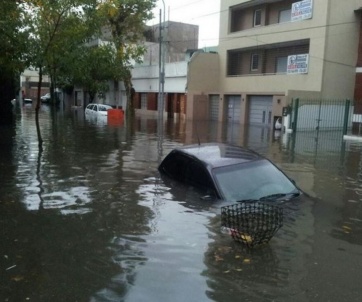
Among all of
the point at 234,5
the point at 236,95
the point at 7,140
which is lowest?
the point at 7,140

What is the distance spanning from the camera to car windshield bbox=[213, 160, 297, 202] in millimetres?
6910

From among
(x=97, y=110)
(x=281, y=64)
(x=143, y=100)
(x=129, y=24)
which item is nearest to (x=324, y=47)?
(x=281, y=64)

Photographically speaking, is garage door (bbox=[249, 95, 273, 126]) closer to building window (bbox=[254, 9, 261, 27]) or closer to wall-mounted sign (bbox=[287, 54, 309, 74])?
wall-mounted sign (bbox=[287, 54, 309, 74])

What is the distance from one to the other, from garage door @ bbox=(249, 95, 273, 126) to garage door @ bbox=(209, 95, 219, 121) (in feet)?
13.9

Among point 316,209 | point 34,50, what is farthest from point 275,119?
point 316,209

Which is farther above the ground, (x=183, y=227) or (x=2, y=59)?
(x=2, y=59)

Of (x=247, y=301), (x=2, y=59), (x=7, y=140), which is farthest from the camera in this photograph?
(x=7, y=140)

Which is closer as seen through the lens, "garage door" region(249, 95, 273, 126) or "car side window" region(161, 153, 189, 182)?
"car side window" region(161, 153, 189, 182)

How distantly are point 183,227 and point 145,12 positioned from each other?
1441 inches

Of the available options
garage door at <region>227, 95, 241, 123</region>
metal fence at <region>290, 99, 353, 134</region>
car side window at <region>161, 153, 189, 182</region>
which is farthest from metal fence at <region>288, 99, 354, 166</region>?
car side window at <region>161, 153, 189, 182</region>

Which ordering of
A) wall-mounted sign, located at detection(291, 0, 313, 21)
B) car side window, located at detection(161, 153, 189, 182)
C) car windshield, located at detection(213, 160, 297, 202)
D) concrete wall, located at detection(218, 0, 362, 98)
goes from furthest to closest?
wall-mounted sign, located at detection(291, 0, 313, 21) < concrete wall, located at detection(218, 0, 362, 98) < car side window, located at detection(161, 153, 189, 182) < car windshield, located at detection(213, 160, 297, 202)

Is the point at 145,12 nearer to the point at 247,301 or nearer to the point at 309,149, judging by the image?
Answer: the point at 309,149

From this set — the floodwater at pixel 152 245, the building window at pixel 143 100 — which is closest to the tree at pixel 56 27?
the floodwater at pixel 152 245

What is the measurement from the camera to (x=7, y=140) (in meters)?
16.6
